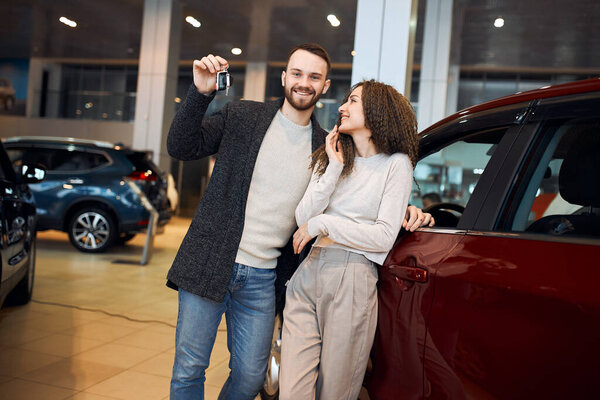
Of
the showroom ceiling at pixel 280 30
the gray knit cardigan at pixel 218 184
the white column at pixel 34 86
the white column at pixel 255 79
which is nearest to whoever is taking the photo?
the gray knit cardigan at pixel 218 184

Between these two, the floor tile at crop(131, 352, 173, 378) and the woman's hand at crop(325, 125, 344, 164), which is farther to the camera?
the floor tile at crop(131, 352, 173, 378)

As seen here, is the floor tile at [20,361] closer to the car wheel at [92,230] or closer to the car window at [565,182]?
the car window at [565,182]

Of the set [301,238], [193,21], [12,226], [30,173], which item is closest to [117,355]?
[12,226]

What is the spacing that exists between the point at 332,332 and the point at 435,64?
543 cm

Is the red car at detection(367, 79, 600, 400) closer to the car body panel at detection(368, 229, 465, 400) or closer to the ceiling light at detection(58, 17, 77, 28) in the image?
the car body panel at detection(368, 229, 465, 400)

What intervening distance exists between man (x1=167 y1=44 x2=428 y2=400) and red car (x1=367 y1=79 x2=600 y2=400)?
0.48 meters

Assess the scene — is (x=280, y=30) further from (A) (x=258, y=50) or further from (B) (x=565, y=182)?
(B) (x=565, y=182)

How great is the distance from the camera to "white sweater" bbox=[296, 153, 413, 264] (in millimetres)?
1717

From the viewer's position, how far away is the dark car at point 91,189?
793 cm

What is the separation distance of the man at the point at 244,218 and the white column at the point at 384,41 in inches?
76.9

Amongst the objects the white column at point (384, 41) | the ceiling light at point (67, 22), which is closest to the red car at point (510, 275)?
the white column at point (384, 41)

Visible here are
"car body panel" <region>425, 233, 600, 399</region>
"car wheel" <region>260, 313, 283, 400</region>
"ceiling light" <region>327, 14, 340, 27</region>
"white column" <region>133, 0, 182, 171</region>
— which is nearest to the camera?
"car body panel" <region>425, 233, 600, 399</region>

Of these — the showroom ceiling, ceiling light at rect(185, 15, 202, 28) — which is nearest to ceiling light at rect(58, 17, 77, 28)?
the showroom ceiling

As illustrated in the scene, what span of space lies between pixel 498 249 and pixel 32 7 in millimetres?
12865
